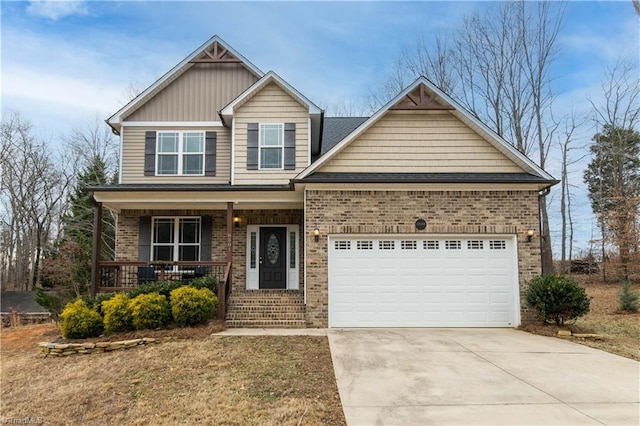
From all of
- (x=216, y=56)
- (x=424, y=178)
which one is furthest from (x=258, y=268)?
(x=216, y=56)

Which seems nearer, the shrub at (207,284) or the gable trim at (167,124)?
the shrub at (207,284)

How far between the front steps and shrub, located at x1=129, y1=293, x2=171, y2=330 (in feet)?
4.98

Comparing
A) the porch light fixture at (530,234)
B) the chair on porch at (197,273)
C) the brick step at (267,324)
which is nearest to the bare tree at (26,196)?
the chair on porch at (197,273)

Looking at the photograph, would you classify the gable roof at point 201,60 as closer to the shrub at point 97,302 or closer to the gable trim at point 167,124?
the gable trim at point 167,124

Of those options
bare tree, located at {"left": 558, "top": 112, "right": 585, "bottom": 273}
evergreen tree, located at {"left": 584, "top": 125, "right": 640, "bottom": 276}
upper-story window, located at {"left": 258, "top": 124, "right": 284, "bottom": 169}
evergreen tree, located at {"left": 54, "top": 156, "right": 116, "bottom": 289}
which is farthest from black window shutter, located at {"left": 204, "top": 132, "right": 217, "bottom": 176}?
bare tree, located at {"left": 558, "top": 112, "right": 585, "bottom": 273}

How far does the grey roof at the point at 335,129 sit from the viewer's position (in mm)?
14516

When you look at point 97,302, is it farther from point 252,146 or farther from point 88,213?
point 88,213

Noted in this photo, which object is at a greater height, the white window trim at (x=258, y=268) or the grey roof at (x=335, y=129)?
the grey roof at (x=335, y=129)

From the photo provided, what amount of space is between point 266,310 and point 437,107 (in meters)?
6.96

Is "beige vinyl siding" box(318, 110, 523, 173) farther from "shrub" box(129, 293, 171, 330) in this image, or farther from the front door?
"shrub" box(129, 293, 171, 330)

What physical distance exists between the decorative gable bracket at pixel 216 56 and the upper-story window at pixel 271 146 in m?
2.96

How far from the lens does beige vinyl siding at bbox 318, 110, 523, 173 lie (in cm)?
1105

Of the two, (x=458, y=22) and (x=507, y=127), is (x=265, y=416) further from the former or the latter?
(x=458, y=22)

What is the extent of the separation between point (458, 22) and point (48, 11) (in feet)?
60.8
